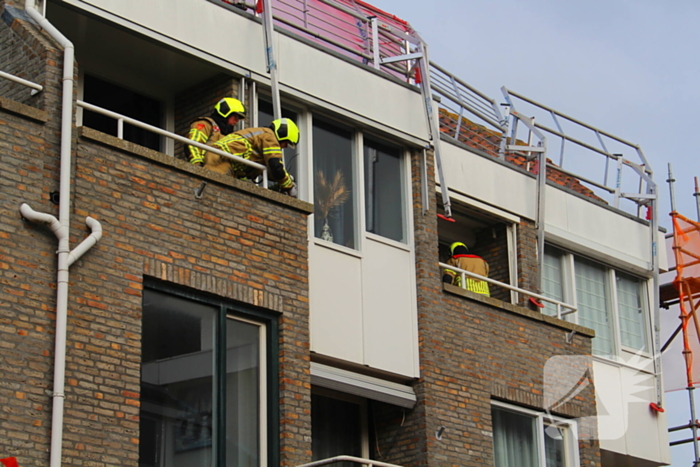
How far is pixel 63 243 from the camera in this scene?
13641 millimetres

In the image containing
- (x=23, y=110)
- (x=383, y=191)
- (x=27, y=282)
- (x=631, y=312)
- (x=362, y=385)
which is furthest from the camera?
(x=631, y=312)

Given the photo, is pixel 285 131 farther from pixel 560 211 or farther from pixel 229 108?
pixel 560 211

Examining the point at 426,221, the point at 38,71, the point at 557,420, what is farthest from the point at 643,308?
the point at 38,71

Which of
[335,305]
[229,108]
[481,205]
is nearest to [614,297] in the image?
[481,205]

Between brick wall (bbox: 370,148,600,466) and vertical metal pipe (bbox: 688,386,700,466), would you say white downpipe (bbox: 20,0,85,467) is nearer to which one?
brick wall (bbox: 370,148,600,466)

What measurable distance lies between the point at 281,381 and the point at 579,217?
30.5 ft

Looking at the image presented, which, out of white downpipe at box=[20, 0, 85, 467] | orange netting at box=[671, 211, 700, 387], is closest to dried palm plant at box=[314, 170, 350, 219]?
white downpipe at box=[20, 0, 85, 467]

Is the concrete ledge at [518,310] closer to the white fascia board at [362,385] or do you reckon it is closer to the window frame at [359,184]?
the window frame at [359,184]

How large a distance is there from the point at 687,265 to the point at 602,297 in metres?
2.31

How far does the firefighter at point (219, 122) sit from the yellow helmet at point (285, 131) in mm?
507

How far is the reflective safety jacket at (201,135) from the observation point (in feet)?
52.4

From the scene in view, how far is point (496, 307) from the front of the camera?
19938 millimetres

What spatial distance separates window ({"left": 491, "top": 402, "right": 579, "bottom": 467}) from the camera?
1964 centimetres

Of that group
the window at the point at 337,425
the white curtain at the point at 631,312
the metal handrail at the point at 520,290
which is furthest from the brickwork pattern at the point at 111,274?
the white curtain at the point at 631,312
